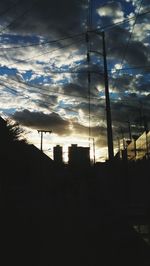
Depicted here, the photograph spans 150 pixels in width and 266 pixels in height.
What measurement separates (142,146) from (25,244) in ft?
128

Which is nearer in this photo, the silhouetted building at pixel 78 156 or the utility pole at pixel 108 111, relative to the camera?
the utility pole at pixel 108 111

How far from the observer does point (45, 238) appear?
1111cm

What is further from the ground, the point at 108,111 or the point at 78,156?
the point at 78,156

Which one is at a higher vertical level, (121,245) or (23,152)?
(23,152)

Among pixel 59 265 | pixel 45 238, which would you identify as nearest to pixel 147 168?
pixel 45 238

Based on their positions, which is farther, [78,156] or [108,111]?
[78,156]

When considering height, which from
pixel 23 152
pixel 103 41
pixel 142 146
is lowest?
pixel 23 152

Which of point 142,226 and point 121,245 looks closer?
point 121,245

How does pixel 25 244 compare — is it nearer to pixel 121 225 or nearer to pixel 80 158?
pixel 121 225

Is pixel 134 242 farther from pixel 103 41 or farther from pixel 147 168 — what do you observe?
pixel 147 168

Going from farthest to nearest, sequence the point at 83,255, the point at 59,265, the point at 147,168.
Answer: the point at 147,168 → the point at 83,255 → the point at 59,265

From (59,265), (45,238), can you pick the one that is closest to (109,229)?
(45,238)

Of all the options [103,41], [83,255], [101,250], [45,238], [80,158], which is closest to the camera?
[83,255]

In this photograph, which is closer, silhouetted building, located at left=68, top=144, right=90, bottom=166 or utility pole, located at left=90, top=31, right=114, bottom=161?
utility pole, located at left=90, top=31, right=114, bottom=161
